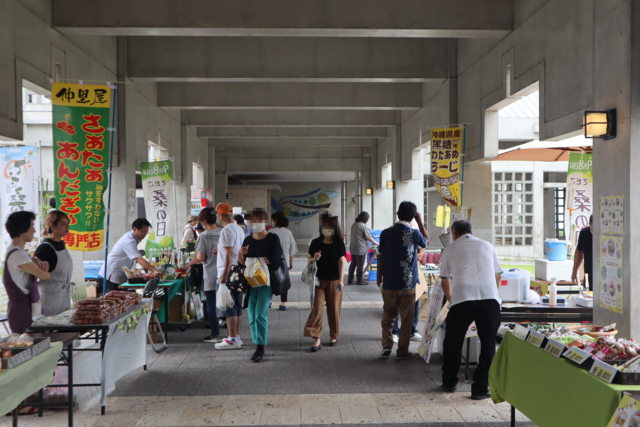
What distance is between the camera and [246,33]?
687cm

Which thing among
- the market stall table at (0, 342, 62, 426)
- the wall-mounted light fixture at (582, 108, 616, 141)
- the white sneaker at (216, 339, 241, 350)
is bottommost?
the white sneaker at (216, 339, 241, 350)

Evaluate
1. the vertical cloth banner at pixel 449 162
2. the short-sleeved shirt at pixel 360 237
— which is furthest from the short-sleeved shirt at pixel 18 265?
the short-sleeved shirt at pixel 360 237

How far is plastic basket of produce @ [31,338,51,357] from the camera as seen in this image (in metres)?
3.01

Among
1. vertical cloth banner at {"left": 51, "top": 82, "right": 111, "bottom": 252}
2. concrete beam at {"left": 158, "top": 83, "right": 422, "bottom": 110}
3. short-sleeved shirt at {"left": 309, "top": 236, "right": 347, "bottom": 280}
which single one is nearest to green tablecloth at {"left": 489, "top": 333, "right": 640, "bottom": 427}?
short-sleeved shirt at {"left": 309, "top": 236, "right": 347, "bottom": 280}

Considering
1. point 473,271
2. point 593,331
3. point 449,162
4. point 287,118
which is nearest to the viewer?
point 593,331

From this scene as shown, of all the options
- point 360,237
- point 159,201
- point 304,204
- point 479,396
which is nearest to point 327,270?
point 479,396

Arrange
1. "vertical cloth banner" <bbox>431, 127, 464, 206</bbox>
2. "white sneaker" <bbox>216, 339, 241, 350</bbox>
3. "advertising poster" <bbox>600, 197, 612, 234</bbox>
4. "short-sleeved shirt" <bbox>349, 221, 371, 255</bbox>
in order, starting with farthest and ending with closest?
"short-sleeved shirt" <bbox>349, 221, 371, 255</bbox>
"vertical cloth banner" <bbox>431, 127, 464, 206</bbox>
"white sneaker" <bbox>216, 339, 241, 350</bbox>
"advertising poster" <bbox>600, 197, 612, 234</bbox>

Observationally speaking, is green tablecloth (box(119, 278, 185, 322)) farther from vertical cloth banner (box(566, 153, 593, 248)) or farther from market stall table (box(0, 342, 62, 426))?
vertical cloth banner (box(566, 153, 593, 248))

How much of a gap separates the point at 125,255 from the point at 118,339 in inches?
87.9

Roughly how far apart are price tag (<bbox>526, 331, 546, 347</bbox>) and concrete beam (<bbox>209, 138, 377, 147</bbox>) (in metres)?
14.7

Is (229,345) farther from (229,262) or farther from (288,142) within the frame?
(288,142)

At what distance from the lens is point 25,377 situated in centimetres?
287

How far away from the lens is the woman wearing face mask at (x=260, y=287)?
17.8 feet

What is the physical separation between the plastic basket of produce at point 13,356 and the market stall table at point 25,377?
0.02 m
